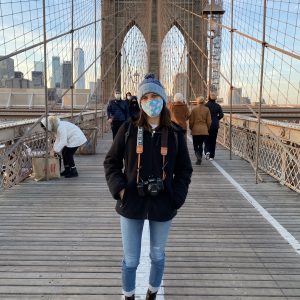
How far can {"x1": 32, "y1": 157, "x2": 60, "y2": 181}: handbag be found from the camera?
557 cm

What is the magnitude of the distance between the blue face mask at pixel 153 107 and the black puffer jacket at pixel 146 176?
77mm

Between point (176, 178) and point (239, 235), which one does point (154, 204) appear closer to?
point (176, 178)

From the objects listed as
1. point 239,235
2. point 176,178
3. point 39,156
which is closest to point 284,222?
point 239,235

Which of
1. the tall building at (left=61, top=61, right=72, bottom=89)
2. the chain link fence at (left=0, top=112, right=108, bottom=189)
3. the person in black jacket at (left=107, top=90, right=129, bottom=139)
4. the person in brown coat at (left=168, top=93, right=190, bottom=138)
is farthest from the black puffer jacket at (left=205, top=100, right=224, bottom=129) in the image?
the tall building at (left=61, top=61, right=72, bottom=89)

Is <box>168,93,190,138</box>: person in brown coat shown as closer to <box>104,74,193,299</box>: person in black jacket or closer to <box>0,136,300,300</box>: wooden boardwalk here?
<box>0,136,300,300</box>: wooden boardwalk

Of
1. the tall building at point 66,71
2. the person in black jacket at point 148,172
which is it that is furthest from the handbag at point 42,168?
the person in black jacket at point 148,172

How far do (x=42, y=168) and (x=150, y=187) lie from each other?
380 centimetres

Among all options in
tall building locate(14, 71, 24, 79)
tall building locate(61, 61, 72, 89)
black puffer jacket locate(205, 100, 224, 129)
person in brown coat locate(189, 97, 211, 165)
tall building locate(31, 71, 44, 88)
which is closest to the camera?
person in brown coat locate(189, 97, 211, 165)

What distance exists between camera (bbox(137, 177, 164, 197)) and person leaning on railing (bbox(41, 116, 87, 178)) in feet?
12.2

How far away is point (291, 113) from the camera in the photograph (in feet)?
59.5

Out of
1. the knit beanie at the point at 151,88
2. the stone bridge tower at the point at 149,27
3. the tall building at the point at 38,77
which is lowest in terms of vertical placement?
the knit beanie at the point at 151,88

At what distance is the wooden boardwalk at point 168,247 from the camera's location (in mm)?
2525

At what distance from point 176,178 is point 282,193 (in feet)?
10.0

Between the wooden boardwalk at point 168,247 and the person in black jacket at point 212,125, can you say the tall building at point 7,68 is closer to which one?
the wooden boardwalk at point 168,247
